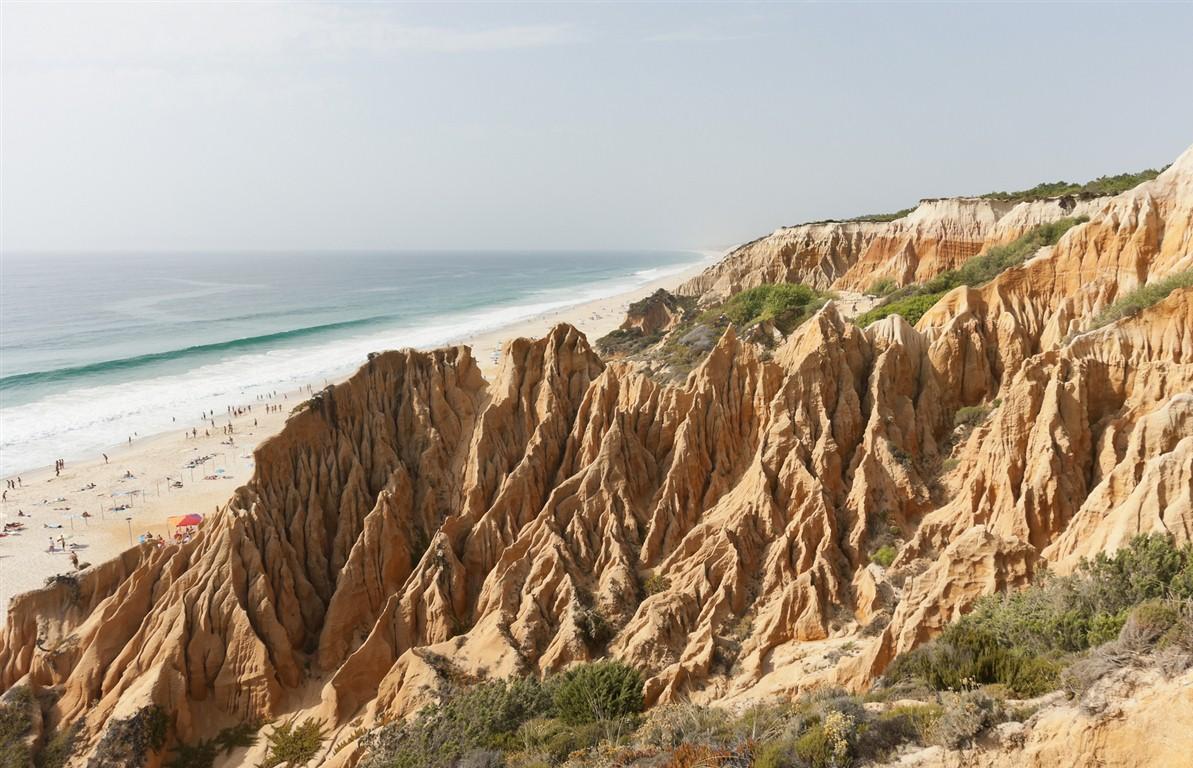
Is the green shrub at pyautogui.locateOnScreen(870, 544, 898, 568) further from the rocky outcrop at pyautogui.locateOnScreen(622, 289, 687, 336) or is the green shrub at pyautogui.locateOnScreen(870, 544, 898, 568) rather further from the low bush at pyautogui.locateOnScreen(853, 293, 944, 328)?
the rocky outcrop at pyautogui.locateOnScreen(622, 289, 687, 336)

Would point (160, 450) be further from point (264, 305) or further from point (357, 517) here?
point (264, 305)

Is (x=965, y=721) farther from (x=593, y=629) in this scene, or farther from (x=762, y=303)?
(x=762, y=303)

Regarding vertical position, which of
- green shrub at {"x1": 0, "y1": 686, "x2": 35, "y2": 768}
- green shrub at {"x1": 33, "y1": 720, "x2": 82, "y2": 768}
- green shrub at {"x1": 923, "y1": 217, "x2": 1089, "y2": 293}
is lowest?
green shrub at {"x1": 33, "y1": 720, "x2": 82, "y2": 768}

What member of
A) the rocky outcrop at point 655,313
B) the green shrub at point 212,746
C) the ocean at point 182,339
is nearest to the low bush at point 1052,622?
the green shrub at point 212,746

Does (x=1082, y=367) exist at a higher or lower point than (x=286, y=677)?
higher

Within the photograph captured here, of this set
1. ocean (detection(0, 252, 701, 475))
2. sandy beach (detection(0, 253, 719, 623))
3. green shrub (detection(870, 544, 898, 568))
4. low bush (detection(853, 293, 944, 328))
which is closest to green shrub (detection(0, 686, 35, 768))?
sandy beach (detection(0, 253, 719, 623))

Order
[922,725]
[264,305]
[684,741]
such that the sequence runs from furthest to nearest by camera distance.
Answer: [264,305] → [684,741] → [922,725]

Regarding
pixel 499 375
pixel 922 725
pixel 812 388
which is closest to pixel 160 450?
pixel 499 375
